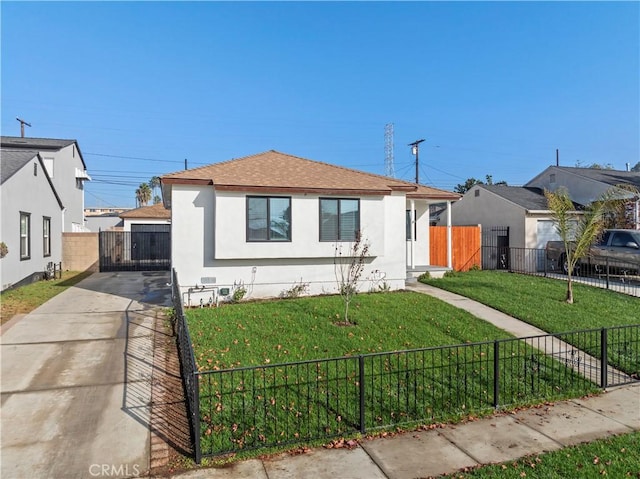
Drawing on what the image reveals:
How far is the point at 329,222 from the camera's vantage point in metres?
11.9

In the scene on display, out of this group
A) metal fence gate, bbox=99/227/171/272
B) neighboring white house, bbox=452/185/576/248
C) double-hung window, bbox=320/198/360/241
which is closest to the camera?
double-hung window, bbox=320/198/360/241

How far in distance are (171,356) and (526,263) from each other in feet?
51.9

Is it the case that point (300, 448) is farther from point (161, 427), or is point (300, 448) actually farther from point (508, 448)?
point (508, 448)

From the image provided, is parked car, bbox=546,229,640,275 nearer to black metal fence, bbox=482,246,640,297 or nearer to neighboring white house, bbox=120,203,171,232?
black metal fence, bbox=482,246,640,297

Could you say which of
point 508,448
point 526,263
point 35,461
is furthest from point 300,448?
point 526,263

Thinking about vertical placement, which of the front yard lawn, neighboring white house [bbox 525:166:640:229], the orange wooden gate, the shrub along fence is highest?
neighboring white house [bbox 525:166:640:229]

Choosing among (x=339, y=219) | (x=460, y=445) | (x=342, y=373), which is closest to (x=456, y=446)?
(x=460, y=445)

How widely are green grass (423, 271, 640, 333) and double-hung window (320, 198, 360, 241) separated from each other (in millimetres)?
3690

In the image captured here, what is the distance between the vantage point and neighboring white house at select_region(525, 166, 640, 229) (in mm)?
18659

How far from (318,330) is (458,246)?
10885 mm

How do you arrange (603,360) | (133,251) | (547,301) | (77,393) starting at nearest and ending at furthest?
(77,393) < (603,360) < (547,301) < (133,251)

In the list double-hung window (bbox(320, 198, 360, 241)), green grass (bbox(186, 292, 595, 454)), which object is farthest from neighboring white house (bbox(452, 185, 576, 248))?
green grass (bbox(186, 292, 595, 454))

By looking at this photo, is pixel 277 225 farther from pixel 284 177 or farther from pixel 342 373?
pixel 342 373

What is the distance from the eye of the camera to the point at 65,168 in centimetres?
2455
